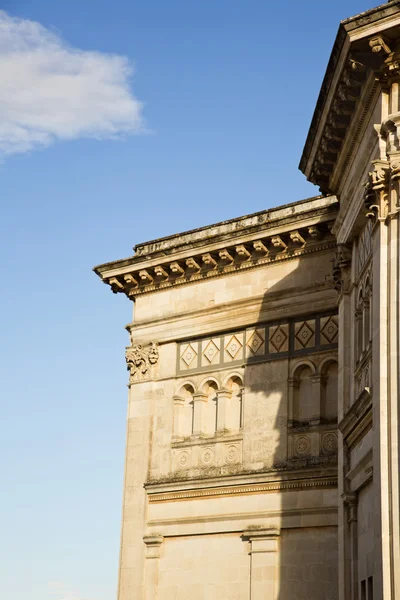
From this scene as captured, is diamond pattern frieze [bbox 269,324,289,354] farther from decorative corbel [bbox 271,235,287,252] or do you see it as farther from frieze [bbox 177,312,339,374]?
decorative corbel [bbox 271,235,287,252]

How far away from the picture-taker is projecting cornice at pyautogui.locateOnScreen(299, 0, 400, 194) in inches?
740

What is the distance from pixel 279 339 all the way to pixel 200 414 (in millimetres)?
2851

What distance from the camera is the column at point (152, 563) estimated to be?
90.9 ft

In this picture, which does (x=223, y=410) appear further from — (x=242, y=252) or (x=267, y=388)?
(x=242, y=252)

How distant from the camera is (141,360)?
29.9 m

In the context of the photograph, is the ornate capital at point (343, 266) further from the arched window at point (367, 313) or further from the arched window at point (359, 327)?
the arched window at point (367, 313)

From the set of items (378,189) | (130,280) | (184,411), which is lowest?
(184,411)

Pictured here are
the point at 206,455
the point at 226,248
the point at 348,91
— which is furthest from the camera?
the point at 226,248

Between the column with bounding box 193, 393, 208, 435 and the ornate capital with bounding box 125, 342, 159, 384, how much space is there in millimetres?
1713

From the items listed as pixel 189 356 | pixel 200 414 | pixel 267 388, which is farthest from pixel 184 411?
pixel 267 388

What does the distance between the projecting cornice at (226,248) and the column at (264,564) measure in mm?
6422

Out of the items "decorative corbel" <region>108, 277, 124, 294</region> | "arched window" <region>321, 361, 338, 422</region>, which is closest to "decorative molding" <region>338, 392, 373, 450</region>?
"arched window" <region>321, 361, 338, 422</region>

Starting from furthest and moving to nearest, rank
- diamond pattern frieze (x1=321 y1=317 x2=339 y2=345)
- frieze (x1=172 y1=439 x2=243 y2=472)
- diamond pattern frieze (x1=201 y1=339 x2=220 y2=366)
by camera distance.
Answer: diamond pattern frieze (x1=201 y1=339 x2=220 y2=366) < frieze (x1=172 y1=439 x2=243 y2=472) < diamond pattern frieze (x1=321 y1=317 x2=339 y2=345)

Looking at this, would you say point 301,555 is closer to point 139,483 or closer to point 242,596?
point 242,596
